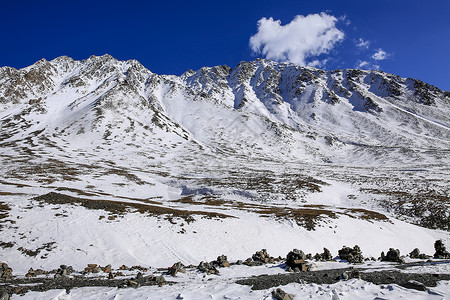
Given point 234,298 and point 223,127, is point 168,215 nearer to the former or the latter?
point 234,298

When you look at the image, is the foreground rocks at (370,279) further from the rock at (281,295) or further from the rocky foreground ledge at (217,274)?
the rock at (281,295)

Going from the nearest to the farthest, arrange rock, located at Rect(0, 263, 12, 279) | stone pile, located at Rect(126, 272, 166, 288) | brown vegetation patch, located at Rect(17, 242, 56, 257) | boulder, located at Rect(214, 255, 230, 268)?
stone pile, located at Rect(126, 272, 166, 288) < rock, located at Rect(0, 263, 12, 279) < boulder, located at Rect(214, 255, 230, 268) < brown vegetation patch, located at Rect(17, 242, 56, 257)

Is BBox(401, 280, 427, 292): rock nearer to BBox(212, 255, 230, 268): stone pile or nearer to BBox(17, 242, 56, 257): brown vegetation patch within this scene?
BBox(212, 255, 230, 268): stone pile

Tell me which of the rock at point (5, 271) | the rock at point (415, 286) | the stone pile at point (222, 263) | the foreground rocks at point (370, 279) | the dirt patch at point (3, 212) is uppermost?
the dirt patch at point (3, 212)

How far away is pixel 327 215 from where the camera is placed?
1211 inches

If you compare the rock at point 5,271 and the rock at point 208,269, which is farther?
the rock at point 208,269

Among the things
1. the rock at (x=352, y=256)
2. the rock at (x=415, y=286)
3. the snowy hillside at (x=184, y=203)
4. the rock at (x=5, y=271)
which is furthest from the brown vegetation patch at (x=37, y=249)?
the rock at (x=415, y=286)

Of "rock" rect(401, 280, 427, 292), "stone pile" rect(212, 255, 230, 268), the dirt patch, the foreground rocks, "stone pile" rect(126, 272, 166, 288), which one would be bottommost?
"stone pile" rect(212, 255, 230, 268)

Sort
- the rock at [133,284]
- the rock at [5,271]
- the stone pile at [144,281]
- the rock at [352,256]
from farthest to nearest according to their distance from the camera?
1. the rock at [352,256]
2. the rock at [5,271]
3. the stone pile at [144,281]
4. the rock at [133,284]

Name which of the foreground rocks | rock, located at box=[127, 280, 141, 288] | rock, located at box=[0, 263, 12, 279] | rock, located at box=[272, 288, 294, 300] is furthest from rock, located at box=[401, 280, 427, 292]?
rock, located at box=[0, 263, 12, 279]

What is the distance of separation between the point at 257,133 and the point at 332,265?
15865 centimetres

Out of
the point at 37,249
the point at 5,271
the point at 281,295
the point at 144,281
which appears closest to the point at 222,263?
the point at 144,281

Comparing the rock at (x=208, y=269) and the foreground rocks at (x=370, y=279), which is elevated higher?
the foreground rocks at (x=370, y=279)

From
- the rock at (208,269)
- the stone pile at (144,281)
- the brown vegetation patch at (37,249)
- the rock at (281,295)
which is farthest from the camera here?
the brown vegetation patch at (37,249)
